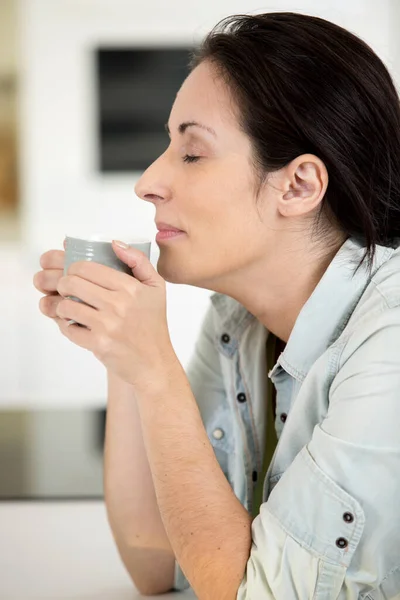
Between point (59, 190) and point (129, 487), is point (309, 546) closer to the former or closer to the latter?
point (129, 487)

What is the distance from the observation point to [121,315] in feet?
3.63

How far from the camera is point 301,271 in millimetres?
1326

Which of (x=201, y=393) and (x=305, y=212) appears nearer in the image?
(x=305, y=212)

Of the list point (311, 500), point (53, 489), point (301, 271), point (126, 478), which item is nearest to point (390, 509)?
point (311, 500)

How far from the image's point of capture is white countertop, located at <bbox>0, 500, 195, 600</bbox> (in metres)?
1.20

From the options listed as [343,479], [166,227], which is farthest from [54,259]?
[343,479]

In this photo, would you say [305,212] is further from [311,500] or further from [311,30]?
[311,500]

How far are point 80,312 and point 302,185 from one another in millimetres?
389

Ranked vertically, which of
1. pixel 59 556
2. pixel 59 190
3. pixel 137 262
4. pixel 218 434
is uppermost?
pixel 137 262

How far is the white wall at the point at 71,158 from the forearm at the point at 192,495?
6.29 feet

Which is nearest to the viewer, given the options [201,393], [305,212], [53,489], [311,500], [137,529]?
[311,500]

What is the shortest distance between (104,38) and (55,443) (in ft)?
4.79

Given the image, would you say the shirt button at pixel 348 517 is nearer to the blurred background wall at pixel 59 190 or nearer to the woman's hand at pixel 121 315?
the woman's hand at pixel 121 315

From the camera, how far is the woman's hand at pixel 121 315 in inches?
43.5
